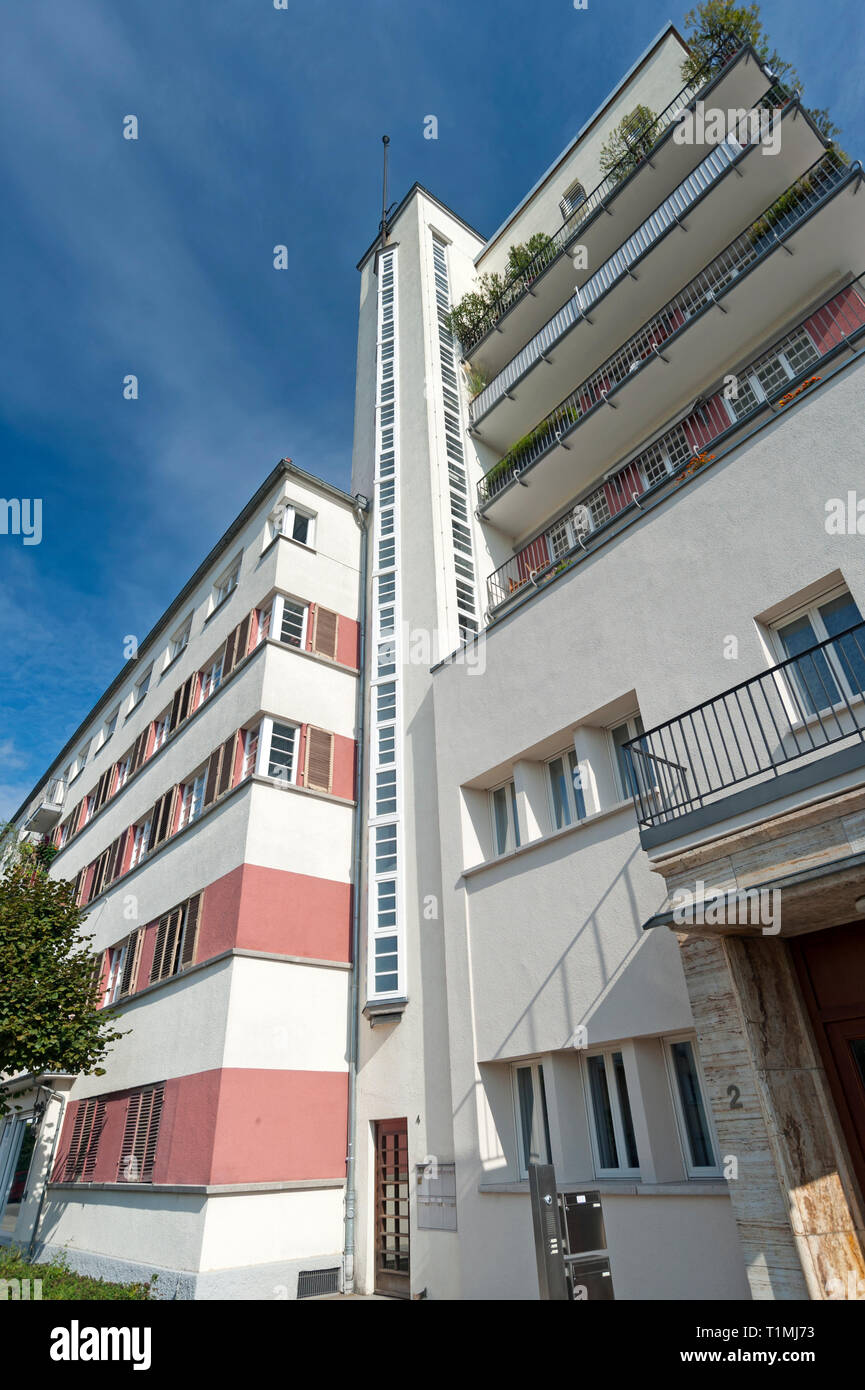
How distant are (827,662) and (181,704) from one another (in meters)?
15.9

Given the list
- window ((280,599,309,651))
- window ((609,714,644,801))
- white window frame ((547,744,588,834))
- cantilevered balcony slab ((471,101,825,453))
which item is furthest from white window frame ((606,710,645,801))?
cantilevered balcony slab ((471,101,825,453))

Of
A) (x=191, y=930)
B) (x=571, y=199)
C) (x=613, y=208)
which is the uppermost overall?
(x=571, y=199)

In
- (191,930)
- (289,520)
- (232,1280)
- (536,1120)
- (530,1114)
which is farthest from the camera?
(289,520)

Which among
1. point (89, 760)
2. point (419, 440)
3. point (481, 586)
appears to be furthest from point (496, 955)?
point (89, 760)

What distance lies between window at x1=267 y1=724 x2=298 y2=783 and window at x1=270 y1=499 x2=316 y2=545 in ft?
15.6

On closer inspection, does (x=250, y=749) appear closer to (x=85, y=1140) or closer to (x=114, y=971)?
(x=114, y=971)

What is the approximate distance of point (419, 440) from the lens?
1841 cm

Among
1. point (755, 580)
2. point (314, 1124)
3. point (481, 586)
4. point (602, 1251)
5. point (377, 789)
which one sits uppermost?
point (481, 586)

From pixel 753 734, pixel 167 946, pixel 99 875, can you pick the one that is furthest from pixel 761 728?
pixel 99 875

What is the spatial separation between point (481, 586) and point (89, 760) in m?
18.0

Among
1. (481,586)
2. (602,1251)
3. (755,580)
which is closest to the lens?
(602,1251)

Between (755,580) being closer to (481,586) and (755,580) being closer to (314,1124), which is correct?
(481,586)

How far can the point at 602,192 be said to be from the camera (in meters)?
18.7

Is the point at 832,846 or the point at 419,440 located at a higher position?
the point at 419,440
